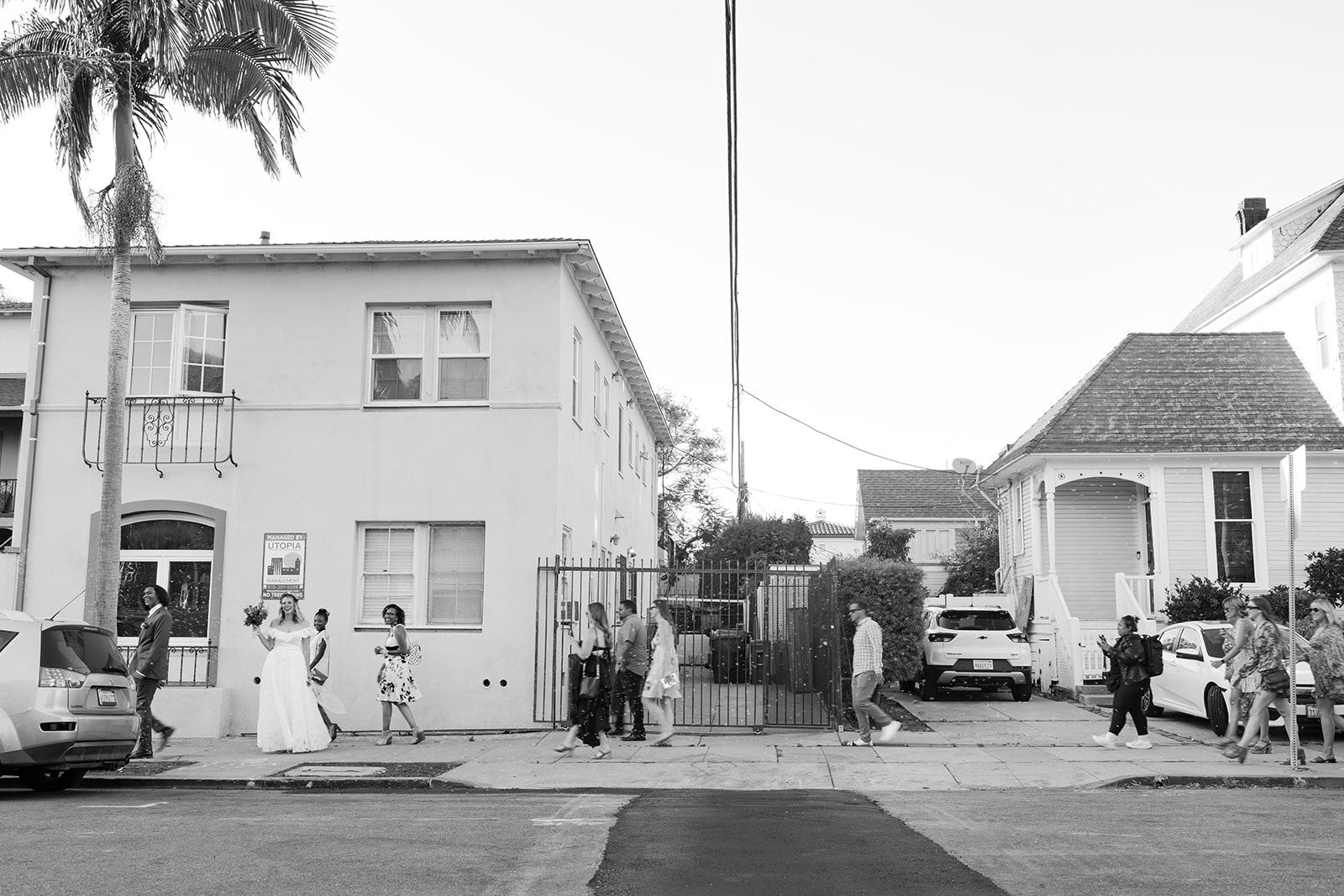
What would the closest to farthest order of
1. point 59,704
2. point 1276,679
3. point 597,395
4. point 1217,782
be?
point 59,704
point 1217,782
point 1276,679
point 597,395

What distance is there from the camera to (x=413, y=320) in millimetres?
16500

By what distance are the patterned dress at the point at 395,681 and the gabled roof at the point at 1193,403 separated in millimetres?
12393

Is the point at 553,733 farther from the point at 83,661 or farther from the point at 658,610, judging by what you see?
the point at 83,661

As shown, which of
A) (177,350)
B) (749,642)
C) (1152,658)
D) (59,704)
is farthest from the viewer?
(749,642)

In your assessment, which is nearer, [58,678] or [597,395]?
[58,678]

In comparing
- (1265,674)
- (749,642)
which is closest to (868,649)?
(1265,674)

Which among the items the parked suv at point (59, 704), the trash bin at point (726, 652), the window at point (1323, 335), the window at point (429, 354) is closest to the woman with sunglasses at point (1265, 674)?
the trash bin at point (726, 652)

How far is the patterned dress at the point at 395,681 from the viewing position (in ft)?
46.2

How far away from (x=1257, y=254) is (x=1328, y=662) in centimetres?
1875

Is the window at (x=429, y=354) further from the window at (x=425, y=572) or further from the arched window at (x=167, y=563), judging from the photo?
the arched window at (x=167, y=563)

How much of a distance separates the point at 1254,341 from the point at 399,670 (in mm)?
18601

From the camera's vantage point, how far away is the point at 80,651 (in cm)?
1111

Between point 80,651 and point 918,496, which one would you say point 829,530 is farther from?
point 80,651

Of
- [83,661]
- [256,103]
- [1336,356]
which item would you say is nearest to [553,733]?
[83,661]
